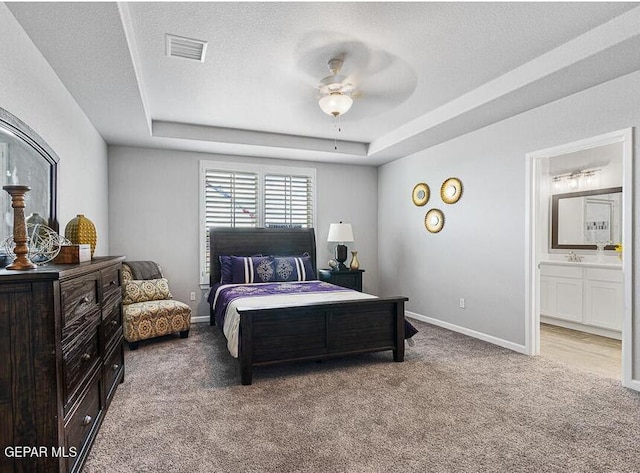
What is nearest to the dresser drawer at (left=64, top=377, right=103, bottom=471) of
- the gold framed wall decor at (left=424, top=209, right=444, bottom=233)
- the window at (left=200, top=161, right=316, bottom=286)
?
the window at (left=200, top=161, right=316, bottom=286)

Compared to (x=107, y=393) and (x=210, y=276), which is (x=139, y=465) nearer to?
(x=107, y=393)

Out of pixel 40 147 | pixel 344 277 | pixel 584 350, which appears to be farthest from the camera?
pixel 344 277

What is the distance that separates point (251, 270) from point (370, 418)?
278 cm

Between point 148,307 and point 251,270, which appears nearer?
point 148,307

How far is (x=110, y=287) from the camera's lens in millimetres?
2623

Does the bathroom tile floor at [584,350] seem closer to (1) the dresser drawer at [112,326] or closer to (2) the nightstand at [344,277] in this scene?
(2) the nightstand at [344,277]

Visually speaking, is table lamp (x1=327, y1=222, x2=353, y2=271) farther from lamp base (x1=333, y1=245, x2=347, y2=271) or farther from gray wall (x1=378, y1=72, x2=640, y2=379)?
gray wall (x1=378, y1=72, x2=640, y2=379)

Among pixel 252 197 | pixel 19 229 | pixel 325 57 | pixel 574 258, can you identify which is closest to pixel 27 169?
pixel 19 229

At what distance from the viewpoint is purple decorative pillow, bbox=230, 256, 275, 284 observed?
186 inches

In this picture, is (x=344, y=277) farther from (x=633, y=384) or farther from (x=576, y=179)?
(x=576, y=179)

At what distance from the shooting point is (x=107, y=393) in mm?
2457

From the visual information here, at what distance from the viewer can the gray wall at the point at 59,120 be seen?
6.62 feet

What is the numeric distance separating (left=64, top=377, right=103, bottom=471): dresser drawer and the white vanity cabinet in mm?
5197

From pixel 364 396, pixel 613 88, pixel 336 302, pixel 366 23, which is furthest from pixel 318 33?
pixel 364 396
